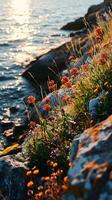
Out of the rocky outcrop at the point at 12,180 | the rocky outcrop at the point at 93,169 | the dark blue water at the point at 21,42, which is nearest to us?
the rocky outcrop at the point at 93,169

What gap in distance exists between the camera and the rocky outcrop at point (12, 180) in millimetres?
8008

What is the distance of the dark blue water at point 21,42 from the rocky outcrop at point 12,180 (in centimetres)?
894

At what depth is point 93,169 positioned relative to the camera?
14.6ft

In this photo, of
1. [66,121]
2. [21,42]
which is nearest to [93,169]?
[66,121]

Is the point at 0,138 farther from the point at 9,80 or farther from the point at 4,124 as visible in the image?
the point at 9,80

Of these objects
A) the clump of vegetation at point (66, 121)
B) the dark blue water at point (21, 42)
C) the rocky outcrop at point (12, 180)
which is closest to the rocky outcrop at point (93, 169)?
the clump of vegetation at point (66, 121)

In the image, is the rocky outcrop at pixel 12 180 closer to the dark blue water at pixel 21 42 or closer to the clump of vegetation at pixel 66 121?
the clump of vegetation at pixel 66 121

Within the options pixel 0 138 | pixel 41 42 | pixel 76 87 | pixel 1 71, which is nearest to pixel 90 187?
pixel 76 87

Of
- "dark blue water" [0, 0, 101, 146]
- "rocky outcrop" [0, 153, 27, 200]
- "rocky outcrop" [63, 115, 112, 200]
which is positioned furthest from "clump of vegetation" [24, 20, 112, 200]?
"dark blue water" [0, 0, 101, 146]

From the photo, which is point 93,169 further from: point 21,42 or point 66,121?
point 21,42

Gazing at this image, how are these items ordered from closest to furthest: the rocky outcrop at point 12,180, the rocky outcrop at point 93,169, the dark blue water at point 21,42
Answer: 1. the rocky outcrop at point 93,169
2. the rocky outcrop at point 12,180
3. the dark blue water at point 21,42

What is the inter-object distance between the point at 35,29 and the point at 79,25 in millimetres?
3968

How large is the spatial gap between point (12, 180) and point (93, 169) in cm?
389

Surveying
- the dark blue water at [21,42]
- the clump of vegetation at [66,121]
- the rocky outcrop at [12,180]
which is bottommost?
the rocky outcrop at [12,180]
